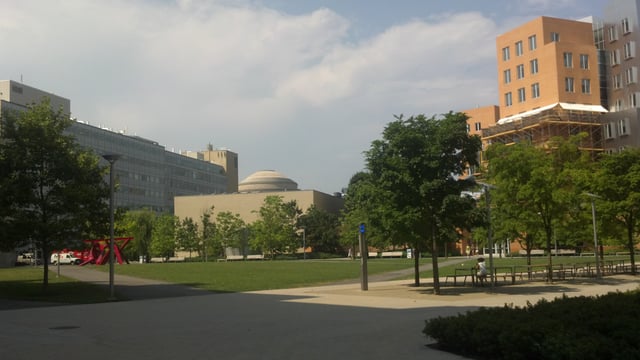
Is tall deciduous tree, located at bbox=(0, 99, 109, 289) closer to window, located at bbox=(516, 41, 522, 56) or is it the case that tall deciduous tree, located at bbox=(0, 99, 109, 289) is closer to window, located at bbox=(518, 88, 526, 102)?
window, located at bbox=(518, 88, 526, 102)

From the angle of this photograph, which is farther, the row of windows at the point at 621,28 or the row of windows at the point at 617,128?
the row of windows at the point at 621,28

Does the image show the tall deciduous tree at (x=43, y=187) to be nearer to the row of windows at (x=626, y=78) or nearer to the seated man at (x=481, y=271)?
the seated man at (x=481, y=271)

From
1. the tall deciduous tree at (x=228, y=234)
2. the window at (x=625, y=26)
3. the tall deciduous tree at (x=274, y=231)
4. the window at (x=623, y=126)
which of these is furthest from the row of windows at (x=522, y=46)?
the tall deciduous tree at (x=228, y=234)

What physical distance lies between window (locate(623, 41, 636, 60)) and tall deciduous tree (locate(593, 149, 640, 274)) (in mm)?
44812

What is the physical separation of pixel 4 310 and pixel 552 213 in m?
26.7

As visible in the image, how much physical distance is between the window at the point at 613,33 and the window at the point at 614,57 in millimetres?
1645

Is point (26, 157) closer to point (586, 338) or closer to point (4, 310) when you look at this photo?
point (4, 310)

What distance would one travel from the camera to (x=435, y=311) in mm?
19875

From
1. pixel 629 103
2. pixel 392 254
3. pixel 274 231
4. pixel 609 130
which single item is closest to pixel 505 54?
pixel 629 103

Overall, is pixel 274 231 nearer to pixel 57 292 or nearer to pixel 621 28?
pixel 621 28

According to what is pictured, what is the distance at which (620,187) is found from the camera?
39938 millimetres

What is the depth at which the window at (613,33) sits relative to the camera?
82875 mm

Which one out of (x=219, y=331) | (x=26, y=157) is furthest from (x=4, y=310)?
(x=219, y=331)

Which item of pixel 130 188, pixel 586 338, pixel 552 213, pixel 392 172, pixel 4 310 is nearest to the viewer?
pixel 586 338
